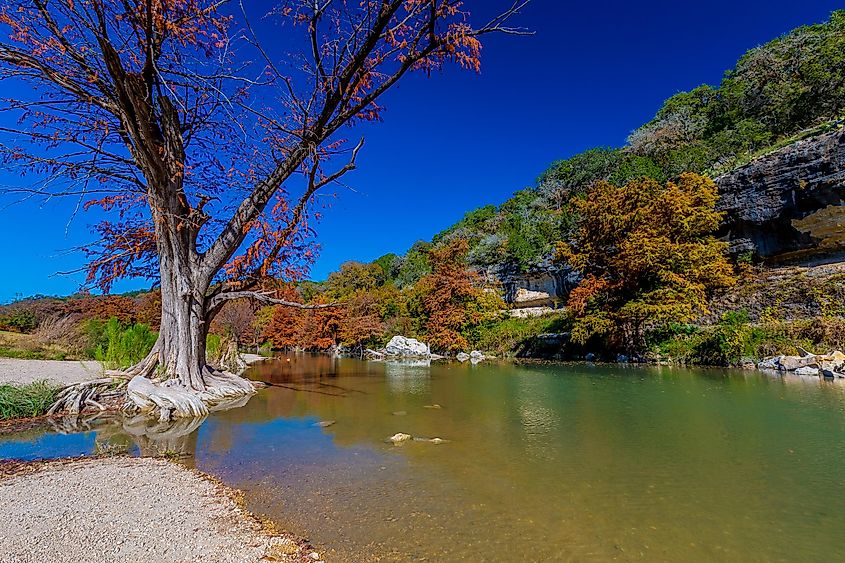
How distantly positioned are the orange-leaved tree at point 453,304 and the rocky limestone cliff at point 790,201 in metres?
13.3

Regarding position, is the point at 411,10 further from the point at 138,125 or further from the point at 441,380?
the point at 441,380

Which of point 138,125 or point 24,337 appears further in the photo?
point 24,337

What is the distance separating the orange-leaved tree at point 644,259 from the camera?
656 inches

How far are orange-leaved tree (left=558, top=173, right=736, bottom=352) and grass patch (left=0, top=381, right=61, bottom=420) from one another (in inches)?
689

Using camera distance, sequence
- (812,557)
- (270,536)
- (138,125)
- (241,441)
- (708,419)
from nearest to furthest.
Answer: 1. (812,557)
2. (270,536)
3. (241,441)
4. (708,419)
5. (138,125)

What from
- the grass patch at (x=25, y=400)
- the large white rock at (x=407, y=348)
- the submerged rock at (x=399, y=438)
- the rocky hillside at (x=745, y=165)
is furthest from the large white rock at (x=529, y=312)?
the grass patch at (x=25, y=400)

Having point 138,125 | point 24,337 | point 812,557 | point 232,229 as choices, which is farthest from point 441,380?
point 24,337

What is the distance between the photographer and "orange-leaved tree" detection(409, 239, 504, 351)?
25078 mm

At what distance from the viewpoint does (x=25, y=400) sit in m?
6.26

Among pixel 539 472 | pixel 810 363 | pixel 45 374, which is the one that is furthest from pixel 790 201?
pixel 45 374

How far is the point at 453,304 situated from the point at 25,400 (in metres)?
21.4

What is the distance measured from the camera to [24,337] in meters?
18.1

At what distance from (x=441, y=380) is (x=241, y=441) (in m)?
7.79

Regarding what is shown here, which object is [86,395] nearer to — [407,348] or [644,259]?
[644,259]
